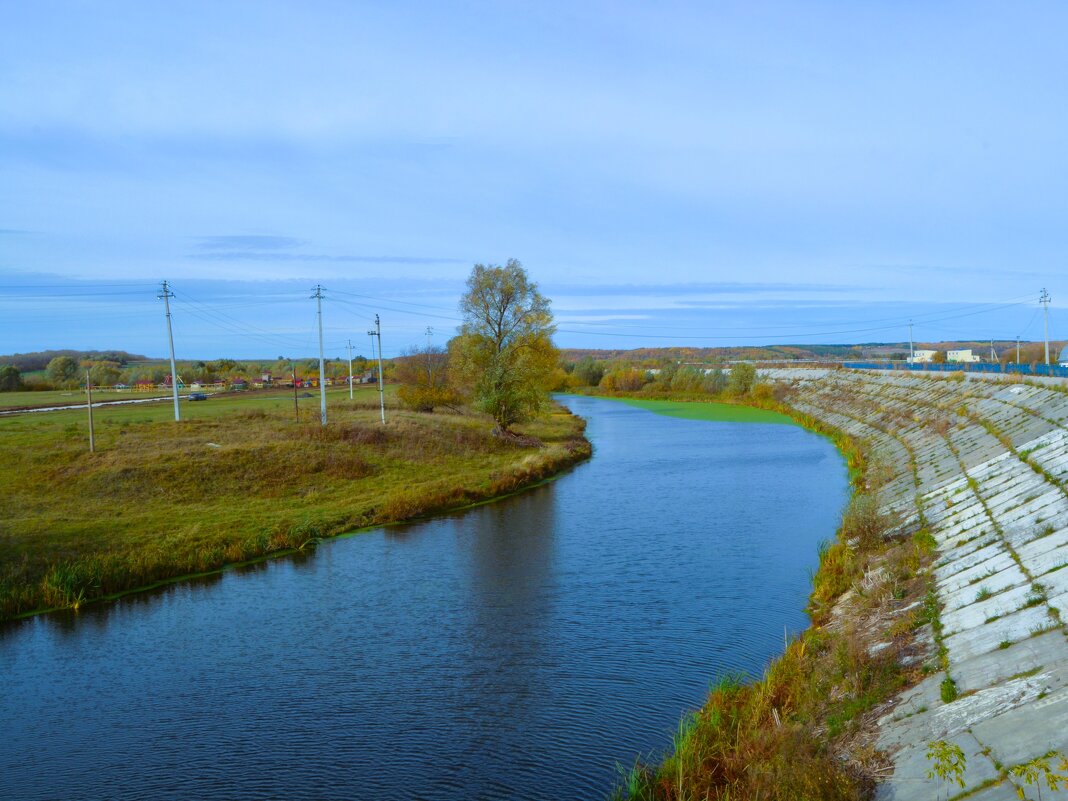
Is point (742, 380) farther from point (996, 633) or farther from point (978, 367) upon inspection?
point (996, 633)

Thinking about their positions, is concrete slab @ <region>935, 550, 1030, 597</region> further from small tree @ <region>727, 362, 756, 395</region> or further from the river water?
small tree @ <region>727, 362, 756, 395</region>

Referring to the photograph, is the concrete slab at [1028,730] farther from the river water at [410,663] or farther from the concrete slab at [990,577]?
the river water at [410,663]

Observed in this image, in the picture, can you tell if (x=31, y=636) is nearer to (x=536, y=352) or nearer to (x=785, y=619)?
(x=785, y=619)

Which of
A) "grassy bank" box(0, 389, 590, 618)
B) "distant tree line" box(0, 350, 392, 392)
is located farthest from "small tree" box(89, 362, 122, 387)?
"grassy bank" box(0, 389, 590, 618)

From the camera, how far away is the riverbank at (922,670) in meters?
8.07

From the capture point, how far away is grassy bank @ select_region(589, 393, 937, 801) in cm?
866

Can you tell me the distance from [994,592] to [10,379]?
9048 cm

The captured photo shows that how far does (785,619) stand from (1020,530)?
15.1 feet

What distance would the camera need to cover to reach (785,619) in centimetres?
1648

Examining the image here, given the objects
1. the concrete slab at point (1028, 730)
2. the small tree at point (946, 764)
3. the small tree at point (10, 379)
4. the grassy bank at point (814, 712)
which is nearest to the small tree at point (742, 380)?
the small tree at point (10, 379)

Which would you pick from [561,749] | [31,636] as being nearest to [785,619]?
[561,749]

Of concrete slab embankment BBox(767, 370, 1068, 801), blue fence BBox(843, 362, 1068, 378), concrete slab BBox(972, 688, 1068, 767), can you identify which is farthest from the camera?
blue fence BBox(843, 362, 1068, 378)

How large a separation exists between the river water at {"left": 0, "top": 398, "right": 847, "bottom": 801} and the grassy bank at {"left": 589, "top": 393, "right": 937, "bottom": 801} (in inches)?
38.0

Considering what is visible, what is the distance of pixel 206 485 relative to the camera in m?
30.5
